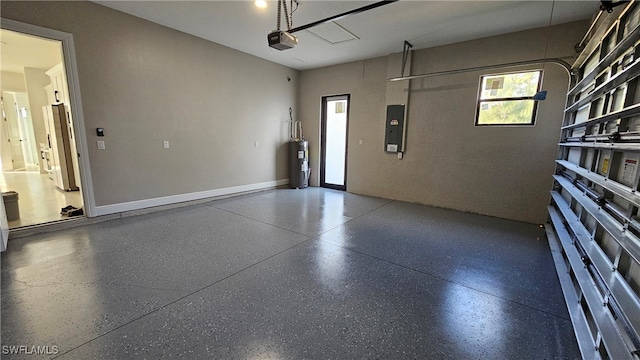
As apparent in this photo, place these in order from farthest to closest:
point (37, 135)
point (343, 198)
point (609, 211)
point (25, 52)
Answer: point (37, 135)
point (343, 198)
point (25, 52)
point (609, 211)

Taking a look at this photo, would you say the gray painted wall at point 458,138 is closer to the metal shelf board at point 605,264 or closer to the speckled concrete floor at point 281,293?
the speckled concrete floor at point 281,293

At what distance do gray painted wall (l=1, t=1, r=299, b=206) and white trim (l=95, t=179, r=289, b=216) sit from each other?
0.08 m

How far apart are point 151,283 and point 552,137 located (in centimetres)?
571

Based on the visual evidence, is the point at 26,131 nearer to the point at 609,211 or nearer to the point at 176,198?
the point at 176,198

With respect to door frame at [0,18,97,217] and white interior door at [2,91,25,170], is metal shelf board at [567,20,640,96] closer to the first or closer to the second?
door frame at [0,18,97,217]

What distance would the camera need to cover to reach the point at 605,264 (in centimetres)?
172

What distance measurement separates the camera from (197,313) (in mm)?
1946

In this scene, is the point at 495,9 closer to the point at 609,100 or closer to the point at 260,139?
the point at 609,100

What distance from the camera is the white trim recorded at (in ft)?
13.1

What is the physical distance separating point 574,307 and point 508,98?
354 centimetres

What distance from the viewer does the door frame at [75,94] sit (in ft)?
10.3

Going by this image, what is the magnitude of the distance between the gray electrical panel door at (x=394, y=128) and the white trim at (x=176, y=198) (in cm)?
310

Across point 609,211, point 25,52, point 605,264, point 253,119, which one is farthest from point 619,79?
point 25,52

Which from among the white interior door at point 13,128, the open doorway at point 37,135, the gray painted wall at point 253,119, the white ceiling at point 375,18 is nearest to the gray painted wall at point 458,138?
the gray painted wall at point 253,119
